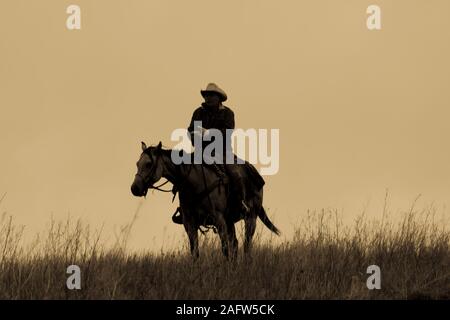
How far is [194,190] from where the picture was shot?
12422mm

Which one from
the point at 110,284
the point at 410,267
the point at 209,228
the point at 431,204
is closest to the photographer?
the point at 110,284

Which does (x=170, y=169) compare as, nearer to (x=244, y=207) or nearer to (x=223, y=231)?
(x=223, y=231)

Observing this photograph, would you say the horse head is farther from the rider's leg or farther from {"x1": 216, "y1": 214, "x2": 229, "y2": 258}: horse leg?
the rider's leg

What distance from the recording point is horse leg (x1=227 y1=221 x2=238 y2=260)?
11.6m

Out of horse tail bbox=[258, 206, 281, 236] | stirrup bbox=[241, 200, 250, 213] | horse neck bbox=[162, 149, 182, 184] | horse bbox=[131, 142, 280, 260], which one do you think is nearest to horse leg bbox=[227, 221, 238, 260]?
horse bbox=[131, 142, 280, 260]

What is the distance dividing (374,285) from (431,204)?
3.13 m

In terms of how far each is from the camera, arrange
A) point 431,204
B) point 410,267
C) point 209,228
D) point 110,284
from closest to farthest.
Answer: point 110,284, point 410,267, point 209,228, point 431,204

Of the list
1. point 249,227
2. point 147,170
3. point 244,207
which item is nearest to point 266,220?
point 249,227

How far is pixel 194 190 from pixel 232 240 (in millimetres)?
1029

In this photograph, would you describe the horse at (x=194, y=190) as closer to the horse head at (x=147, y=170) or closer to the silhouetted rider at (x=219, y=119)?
the horse head at (x=147, y=170)
